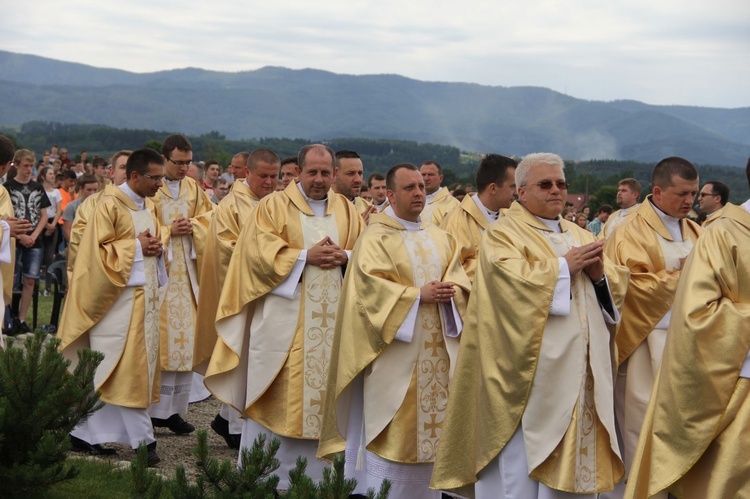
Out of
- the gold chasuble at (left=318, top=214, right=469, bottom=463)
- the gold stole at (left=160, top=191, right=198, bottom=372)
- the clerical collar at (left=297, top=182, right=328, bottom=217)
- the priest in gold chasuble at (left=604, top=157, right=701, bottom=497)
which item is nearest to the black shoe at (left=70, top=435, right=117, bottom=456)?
the gold stole at (left=160, top=191, right=198, bottom=372)

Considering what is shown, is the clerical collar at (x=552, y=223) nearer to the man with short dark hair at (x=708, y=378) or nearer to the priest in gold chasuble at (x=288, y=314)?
the man with short dark hair at (x=708, y=378)

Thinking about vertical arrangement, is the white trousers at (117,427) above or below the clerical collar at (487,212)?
below

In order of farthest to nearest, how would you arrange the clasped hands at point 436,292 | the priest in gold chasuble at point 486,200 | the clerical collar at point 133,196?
the clerical collar at point 133,196
the priest in gold chasuble at point 486,200
the clasped hands at point 436,292

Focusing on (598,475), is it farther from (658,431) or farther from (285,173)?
(285,173)

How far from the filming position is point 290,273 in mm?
8305

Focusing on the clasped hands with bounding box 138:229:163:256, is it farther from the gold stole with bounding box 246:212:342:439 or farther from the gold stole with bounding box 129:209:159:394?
the gold stole with bounding box 246:212:342:439

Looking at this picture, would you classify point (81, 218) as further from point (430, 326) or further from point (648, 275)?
point (648, 275)

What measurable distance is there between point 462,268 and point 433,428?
1196 mm

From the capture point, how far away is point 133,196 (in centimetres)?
931

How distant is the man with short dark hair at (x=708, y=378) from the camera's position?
534 cm

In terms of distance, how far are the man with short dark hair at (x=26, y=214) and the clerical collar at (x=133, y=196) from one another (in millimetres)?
5698

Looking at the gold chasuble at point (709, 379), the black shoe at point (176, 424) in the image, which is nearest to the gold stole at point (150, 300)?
the black shoe at point (176, 424)

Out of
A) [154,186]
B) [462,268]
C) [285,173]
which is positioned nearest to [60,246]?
[285,173]

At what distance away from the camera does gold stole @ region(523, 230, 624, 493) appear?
20.2ft
